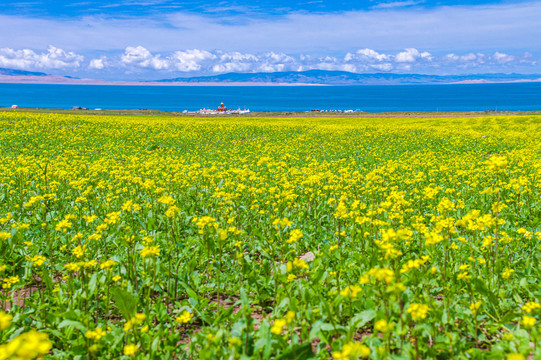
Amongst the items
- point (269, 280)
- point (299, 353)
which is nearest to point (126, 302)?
point (269, 280)

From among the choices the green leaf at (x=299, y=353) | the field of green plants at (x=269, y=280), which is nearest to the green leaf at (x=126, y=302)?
the field of green plants at (x=269, y=280)

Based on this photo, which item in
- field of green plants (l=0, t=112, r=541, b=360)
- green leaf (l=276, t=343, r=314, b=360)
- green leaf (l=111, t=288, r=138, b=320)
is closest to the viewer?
green leaf (l=276, t=343, r=314, b=360)

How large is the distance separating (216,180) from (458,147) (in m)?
16.8

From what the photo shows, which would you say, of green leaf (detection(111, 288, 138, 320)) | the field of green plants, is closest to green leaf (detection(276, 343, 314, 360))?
the field of green plants

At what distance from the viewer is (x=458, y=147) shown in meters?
22.6

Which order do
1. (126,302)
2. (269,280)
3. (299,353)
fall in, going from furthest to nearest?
(269,280)
(126,302)
(299,353)

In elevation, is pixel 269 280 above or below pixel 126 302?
below

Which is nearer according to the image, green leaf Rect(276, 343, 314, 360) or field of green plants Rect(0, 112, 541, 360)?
green leaf Rect(276, 343, 314, 360)

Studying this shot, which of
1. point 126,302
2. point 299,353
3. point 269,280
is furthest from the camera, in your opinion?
point 269,280

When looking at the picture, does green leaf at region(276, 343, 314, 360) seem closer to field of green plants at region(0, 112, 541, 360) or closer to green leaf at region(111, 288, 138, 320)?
field of green plants at region(0, 112, 541, 360)

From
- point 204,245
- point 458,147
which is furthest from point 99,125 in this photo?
point 204,245

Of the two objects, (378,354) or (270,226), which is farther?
(270,226)

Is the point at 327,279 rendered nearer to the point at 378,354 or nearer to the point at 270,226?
the point at 378,354

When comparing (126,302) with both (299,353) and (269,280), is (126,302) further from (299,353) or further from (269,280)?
(299,353)
